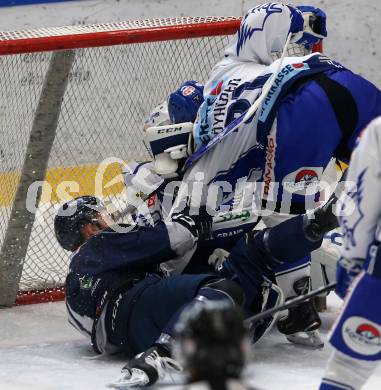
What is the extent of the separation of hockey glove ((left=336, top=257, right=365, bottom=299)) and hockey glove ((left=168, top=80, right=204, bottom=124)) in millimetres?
1305

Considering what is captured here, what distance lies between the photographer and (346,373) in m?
2.32

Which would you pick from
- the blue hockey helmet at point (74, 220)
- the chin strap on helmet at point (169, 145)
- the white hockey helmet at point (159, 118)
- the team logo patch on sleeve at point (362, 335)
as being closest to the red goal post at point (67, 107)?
the white hockey helmet at point (159, 118)

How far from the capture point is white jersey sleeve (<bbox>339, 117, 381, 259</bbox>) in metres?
2.20

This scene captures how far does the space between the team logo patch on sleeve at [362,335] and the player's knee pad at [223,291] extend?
729 millimetres

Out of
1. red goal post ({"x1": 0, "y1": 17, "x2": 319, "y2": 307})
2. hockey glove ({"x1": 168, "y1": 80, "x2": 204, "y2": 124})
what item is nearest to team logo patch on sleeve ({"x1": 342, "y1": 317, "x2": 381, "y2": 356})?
hockey glove ({"x1": 168, "y1": 80, "x2": 204, "y2": 124})

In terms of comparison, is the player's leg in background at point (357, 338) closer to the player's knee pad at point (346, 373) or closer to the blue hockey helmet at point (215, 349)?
the player's knee pad at point (346, 373)

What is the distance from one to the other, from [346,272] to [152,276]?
40.0 inches

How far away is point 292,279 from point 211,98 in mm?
597

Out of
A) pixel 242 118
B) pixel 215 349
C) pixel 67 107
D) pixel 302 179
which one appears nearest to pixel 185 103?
pixel 242 118

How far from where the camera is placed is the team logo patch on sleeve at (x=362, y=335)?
7.43ft

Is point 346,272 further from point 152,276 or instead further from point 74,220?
point 74,220

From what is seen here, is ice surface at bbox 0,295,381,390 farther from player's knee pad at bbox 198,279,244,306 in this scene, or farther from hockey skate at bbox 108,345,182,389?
player's knee pad at bbox 198,279,244,306

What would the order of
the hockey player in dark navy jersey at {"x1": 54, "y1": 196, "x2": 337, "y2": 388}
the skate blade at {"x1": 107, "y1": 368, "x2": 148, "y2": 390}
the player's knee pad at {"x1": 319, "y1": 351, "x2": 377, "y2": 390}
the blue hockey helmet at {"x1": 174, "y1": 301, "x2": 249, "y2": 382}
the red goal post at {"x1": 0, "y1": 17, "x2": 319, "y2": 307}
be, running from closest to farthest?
the blue hockey helmet at {"x1": 174, "y1": 301, "x2": 249, "y2": 382}
the player's knee pad at {"x1": 319, "y1": 351, "x2": 377, "y2": 390}
the skate blade at {"x1": 107, "y1": 368, "x2": 148, "y2": 390}
the hockey player in dark navy jersey at {"x1": 54, "y1": 196, "x2": 337, "y2": 388}
the red goal post at {"x1": 0, "y1": 17, "x2": 319, "y2": 307}

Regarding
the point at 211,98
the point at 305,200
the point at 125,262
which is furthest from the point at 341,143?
the point at 125,262
